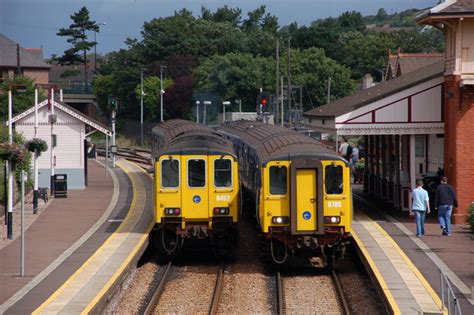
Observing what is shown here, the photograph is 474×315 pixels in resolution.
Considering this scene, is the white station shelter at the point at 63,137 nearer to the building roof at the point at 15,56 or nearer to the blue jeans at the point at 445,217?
the blue jeans at the point at 445,217

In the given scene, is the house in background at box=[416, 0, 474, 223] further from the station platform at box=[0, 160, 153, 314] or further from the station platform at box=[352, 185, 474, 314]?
the station platform at box=[0, 160, 153, 314]

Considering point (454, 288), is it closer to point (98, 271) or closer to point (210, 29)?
point (98, 271)

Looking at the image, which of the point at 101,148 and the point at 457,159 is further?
the point at 101,148

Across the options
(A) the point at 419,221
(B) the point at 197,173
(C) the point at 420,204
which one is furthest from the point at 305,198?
(A) the point at 419,221

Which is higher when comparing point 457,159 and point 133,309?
point 457,159

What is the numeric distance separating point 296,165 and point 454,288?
4.28 metres

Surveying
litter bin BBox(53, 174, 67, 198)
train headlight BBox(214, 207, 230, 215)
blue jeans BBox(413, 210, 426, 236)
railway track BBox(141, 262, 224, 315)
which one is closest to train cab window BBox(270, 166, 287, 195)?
train headlight BBox(214, 207, 230, 215)

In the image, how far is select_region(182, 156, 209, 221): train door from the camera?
802 inches

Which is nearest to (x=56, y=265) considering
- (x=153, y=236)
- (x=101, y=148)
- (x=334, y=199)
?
(x=153, y=236)

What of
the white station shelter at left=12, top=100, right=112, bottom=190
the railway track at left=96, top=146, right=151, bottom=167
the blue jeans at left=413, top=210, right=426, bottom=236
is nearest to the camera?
the blue jeans at left=413, top=210, right=426, bottom=236

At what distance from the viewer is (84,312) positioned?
14156 millimetres

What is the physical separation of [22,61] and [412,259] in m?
53.3

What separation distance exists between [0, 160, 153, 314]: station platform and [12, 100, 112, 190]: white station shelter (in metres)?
1.48

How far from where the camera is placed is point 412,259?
19125 millimetres
